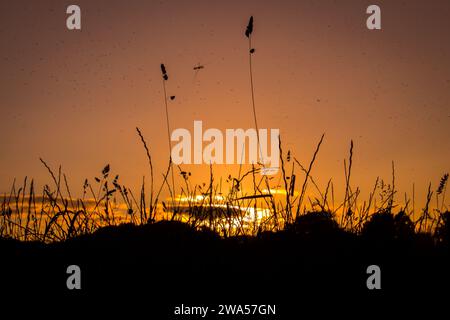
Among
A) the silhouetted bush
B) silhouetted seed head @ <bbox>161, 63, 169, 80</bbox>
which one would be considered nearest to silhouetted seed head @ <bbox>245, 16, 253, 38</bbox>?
silhouetted seed head @ <bbox>161, 63, 169, 80</bbox>

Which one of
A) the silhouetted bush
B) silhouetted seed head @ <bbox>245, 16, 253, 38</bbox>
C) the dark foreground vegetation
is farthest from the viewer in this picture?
silhouetted seed head @ <bbox>245, 16, 253, 38</bbox>

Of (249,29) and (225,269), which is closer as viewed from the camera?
(225,269)

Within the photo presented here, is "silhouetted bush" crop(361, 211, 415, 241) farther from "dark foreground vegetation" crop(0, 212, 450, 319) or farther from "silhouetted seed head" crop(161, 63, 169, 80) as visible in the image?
"silhouetted seed head" crop(161, 63, 169, 80)

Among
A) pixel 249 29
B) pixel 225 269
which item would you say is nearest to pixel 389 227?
pixel 225 269

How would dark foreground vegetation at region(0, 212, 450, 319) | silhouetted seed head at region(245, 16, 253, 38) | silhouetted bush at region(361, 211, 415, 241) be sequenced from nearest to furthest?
dark foreground vegetation at region(0, 212, 450, 319)
silhouetted bush at region(361, 211, 415, 241)
silhouetted seed head at region(245, 16, 253, 38)

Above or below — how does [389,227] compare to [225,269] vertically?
above

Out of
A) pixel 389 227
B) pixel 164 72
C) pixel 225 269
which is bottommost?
pixel 225 269

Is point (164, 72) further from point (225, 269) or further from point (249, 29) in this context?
point (225, 269)

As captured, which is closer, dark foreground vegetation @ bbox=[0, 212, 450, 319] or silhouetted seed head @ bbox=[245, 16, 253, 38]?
dark foreground vegetation @ bbox=[0, 212, 450, 319]

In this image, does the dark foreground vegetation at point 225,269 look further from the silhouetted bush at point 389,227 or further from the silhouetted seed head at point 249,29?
the silhouetted seed head at point 249,29

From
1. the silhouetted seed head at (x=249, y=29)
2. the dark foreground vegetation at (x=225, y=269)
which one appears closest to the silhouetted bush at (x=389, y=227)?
the dark foreground vegetation at (x=225, y=269)

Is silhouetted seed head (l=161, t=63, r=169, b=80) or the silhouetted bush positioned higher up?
silhouetted seed head (l=161, t=63, r=169, b=80)

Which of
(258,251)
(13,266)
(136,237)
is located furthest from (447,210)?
(13,266)
